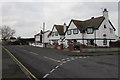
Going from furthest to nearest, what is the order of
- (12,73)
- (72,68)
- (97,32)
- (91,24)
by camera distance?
1. (91,24)
2. (97,32)
3. (72,68)
4. (12,73)

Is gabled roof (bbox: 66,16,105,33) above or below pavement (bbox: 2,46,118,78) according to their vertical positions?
above

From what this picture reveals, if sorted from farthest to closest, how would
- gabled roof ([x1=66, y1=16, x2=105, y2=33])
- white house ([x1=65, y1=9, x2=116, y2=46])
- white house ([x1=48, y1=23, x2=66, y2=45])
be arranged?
white house ([x1=48, y1=23, x2=66, y2=45]), gabled roof ([x1=66, y1=16, x2=105, y2=33]), white house ([x1=65, y1=9, x2=116, y2=46])

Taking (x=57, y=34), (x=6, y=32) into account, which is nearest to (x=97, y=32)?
(x=57, y=34)

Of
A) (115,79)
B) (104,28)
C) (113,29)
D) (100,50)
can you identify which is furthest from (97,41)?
(115,79)

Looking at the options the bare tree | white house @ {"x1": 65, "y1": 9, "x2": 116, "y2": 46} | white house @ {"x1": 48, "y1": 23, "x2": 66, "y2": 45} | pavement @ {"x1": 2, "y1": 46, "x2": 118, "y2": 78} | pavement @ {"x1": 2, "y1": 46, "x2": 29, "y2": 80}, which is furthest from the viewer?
the bare tree

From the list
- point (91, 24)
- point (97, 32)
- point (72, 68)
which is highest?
point (91, 24)

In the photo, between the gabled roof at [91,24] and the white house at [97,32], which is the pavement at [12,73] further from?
the gabled roof at [91,24]

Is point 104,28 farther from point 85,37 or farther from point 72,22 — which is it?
point 72,22

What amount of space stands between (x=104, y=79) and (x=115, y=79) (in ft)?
1.88

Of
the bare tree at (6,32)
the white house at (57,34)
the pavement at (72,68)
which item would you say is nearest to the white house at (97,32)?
the white house at (57,34)

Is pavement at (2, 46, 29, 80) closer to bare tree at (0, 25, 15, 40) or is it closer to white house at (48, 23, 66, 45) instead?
white house at (48, 23, 66, 45)

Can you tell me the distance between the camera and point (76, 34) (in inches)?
1801

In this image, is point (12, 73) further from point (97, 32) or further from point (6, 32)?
point (6, 32)

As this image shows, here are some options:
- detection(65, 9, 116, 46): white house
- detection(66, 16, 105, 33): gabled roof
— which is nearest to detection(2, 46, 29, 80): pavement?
detection(65, 9, 116, 46): white house
